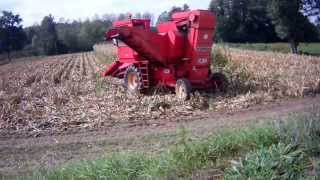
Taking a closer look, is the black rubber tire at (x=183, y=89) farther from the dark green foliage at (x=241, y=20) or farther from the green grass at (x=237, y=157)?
the dark green foliage at (x=241, y=20)

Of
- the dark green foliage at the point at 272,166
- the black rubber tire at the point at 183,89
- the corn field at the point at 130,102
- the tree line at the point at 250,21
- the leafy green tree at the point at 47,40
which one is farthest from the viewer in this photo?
the leafy green tree at the point at 47,40

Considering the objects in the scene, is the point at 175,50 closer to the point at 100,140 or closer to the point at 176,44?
the point at 176,44

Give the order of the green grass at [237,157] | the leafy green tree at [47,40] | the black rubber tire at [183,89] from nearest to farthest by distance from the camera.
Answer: the green grass at [237,157] < the black rubber tire at [183,89] < the leafy green tree at [47,40]

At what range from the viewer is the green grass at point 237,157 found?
5.23 metres

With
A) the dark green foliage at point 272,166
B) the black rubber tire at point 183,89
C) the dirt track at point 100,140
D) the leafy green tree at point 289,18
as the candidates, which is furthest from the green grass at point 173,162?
the leafy green tree at point 289,18

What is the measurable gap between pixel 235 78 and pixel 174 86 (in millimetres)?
3669

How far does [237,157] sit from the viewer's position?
6.38 m

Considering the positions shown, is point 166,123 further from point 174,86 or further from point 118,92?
point 118,92

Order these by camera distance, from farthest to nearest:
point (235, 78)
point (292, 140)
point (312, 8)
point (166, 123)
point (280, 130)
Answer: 1. point (312, 8)
2. point (235, 78)
3. point (166, 123)
4. point (280, 130)
5. point (292, 140)

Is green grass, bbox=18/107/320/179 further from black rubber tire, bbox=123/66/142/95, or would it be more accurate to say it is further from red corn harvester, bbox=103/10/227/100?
black rubber tire, bbox=123/66/142/95

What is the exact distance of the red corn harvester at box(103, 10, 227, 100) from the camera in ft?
47.6

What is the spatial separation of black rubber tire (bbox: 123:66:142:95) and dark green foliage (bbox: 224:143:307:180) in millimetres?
10306

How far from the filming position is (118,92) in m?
16.7

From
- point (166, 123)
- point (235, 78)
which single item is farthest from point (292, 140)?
point (235, 78)
